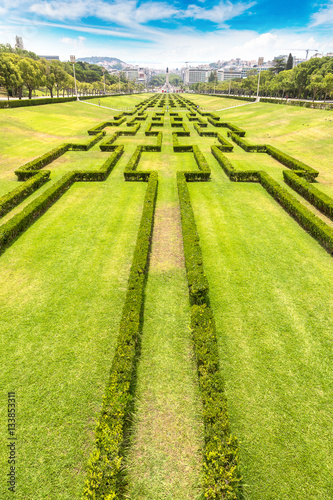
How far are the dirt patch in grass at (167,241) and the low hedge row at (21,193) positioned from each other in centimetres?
901

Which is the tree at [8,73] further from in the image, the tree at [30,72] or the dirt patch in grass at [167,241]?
the dirt patch in grass at [167,241]

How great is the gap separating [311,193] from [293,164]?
25.2 feet

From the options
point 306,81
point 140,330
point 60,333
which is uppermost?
point 306,81

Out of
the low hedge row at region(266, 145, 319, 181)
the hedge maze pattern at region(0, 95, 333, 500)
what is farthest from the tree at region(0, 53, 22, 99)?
the low hedge row at region(266, 145, 319, 181)

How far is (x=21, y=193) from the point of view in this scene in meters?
16.5

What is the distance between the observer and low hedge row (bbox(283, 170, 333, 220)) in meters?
15.5

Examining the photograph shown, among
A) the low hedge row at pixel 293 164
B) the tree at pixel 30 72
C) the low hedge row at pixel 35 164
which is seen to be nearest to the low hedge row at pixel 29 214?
the low hedge row at pixel 35 164

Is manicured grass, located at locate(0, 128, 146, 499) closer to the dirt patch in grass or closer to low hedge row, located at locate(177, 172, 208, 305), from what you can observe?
the dirt patch in grass

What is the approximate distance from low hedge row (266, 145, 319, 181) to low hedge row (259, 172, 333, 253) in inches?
181

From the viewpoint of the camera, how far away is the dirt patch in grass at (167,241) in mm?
11234

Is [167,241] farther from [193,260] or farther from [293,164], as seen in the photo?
[293,164]

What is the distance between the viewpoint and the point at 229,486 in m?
4.38

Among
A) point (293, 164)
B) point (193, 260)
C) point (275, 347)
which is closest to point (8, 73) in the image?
point (293, 164)

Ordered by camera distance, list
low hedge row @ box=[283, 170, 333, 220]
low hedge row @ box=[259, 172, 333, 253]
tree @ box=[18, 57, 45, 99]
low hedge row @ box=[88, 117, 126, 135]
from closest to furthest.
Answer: low hedge row @ box=[259, 172, 333, 253]
low hedge row @ box=[283, 170, 333, 220]
low hedge row @ box=[88, 117, 126, 135]
tree @ box=[18, 57, 45, 99]
